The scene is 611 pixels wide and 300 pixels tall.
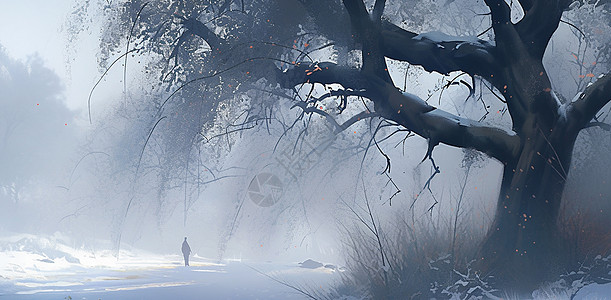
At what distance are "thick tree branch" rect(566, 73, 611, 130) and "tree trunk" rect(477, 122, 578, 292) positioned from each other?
6.1 inches

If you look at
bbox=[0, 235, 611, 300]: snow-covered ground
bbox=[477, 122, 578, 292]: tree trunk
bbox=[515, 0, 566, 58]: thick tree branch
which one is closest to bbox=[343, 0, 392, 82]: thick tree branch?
bbox=[515, 0, 566, 58]: thick tree branch

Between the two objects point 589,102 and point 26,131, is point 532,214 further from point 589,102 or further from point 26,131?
point 26,131

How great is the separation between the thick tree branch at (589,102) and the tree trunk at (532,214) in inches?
6.1

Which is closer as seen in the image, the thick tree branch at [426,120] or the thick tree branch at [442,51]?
the thick tree branch at [426,120]

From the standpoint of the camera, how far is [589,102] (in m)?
6.97

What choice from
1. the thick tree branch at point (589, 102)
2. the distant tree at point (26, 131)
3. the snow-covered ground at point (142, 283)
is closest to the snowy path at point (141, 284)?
the snow-covered ground at point (142, 283)

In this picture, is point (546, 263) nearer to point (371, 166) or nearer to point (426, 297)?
point (426, 297)

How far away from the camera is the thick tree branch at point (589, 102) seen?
6896 millimetres

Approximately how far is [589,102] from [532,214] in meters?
1.59

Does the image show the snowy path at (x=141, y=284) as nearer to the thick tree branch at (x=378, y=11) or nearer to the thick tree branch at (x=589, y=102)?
the thick tree branch at (x=378, y=11)

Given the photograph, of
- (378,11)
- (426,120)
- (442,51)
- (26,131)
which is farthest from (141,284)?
(26,131)

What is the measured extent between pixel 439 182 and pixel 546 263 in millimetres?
9797

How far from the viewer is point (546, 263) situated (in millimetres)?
7047

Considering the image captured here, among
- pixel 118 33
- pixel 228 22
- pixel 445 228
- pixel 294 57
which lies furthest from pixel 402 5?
pixel 118 33
